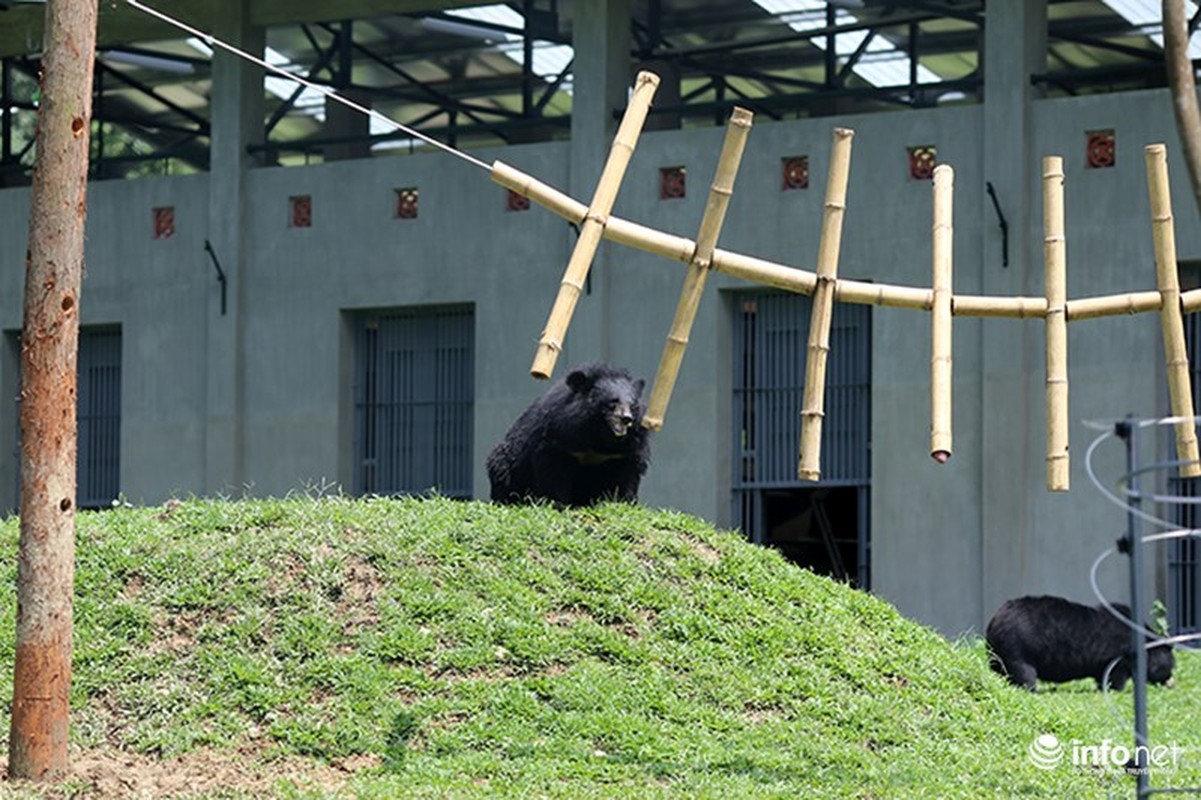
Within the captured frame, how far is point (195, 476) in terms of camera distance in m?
25.7

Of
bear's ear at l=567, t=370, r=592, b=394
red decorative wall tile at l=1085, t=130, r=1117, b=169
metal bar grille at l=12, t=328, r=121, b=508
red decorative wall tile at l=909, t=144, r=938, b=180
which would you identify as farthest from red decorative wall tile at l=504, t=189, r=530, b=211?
bear's ear at l=567, t=370, r=592, b=394

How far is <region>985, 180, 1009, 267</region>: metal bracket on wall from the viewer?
21.5 meters

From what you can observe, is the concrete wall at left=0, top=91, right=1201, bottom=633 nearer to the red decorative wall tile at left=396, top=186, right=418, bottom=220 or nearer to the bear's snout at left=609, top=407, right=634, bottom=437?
the red decorative wall tile at left=396, top=186, right=418, bottom=220

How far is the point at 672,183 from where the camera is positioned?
2355 cm

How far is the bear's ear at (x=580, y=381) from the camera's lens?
1445cm

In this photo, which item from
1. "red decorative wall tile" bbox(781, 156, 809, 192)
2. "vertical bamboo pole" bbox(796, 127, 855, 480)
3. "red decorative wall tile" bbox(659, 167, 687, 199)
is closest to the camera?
"vertical bamboo pole" bbox(796, 127, 855, 480)

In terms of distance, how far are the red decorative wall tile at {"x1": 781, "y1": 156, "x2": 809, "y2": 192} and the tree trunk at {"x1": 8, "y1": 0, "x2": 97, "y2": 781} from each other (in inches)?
501

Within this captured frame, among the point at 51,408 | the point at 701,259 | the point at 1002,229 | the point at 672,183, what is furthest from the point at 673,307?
the point at 51,408

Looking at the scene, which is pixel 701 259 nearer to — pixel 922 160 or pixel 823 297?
pixel 823 297

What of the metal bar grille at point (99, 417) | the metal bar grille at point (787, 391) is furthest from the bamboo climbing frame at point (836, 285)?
the metal bar grille at point (99, 417)

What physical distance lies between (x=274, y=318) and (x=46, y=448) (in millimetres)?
14632

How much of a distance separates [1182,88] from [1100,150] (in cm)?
1202

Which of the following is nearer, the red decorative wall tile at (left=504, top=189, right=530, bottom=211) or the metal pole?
the metal pole

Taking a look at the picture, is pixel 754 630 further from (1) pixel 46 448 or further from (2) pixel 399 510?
(1) pixel 46 448
